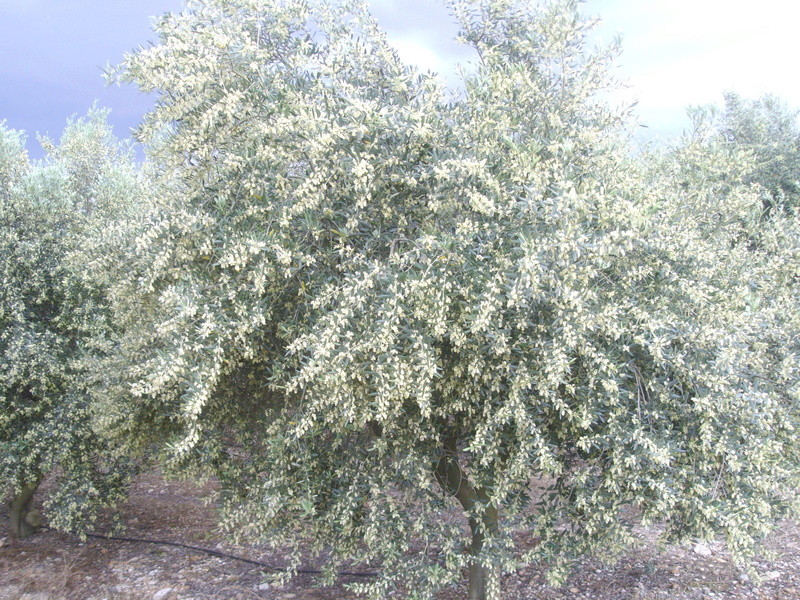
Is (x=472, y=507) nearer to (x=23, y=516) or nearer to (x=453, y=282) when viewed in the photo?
(x=453, y=282)

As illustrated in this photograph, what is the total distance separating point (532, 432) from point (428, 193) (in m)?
2.11

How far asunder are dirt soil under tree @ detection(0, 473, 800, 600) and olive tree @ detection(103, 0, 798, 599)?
3.07m

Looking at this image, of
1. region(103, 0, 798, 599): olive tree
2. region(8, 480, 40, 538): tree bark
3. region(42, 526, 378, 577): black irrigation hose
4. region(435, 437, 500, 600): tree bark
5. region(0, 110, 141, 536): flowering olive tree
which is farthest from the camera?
region(8, 480, 40, 538): tree bark

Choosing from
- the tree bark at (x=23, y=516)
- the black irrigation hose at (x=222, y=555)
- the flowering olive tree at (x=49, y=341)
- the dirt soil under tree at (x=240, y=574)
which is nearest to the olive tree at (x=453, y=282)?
the dirt soil under tree at (x=240, y=574)

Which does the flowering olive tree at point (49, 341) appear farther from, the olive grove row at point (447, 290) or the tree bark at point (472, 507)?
the tree bark at point (472, 507)

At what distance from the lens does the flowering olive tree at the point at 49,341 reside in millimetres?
8688

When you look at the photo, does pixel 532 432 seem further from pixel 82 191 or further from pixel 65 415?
pixel 82 191

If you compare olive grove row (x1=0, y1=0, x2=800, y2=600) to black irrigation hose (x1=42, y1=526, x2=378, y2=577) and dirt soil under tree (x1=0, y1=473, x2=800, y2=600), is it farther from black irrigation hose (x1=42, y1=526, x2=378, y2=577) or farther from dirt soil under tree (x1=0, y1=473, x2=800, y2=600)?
dirt soil under tree (x1=0, y1=473, x2=800, y2=600)

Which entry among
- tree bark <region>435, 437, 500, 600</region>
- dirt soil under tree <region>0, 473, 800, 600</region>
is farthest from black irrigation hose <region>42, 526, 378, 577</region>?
tree bark <region>435, 437, 500, 600</region>

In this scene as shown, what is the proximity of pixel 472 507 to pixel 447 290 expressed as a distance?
284 cm

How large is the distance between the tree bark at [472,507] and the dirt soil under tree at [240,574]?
1.23 meters

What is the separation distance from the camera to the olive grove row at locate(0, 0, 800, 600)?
449cm

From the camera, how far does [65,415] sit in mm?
9102

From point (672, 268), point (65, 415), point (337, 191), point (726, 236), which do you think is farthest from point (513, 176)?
point (65, 415)
